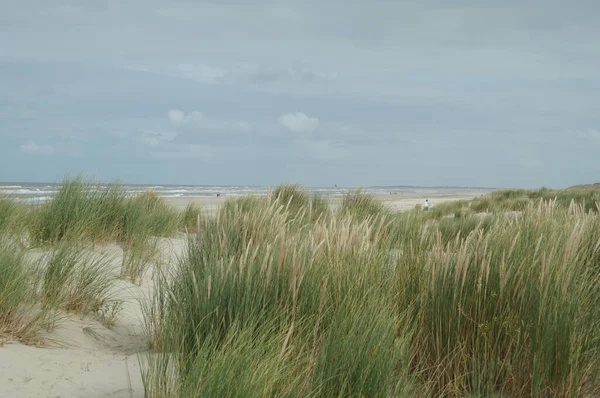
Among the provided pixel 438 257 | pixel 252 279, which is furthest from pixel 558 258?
pixel 252 279

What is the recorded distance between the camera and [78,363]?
12.3 ft

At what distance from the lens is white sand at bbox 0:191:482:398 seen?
325cm

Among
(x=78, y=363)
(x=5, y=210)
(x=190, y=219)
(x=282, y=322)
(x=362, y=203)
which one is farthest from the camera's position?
(x=190, y=219)

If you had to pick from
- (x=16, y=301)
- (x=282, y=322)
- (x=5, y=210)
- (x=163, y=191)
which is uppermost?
(x=163, y=191)

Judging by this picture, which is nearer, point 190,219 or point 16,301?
point 16,301

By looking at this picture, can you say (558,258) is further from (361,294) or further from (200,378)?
(200,378)

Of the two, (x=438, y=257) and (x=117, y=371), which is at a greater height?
(x=438, y=257)

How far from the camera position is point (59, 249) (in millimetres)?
5008

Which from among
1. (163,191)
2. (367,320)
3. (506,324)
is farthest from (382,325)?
(163,191)

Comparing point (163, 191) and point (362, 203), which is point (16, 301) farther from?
point (163, 191)

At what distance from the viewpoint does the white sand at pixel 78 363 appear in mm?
3252

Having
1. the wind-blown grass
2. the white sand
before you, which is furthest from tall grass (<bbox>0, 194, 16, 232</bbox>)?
the wind-blown grass

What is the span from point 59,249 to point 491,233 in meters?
3.40

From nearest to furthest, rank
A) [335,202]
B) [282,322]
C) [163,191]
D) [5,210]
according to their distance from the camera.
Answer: [282,322]
[5,210]
[335,202]
[163,191]
